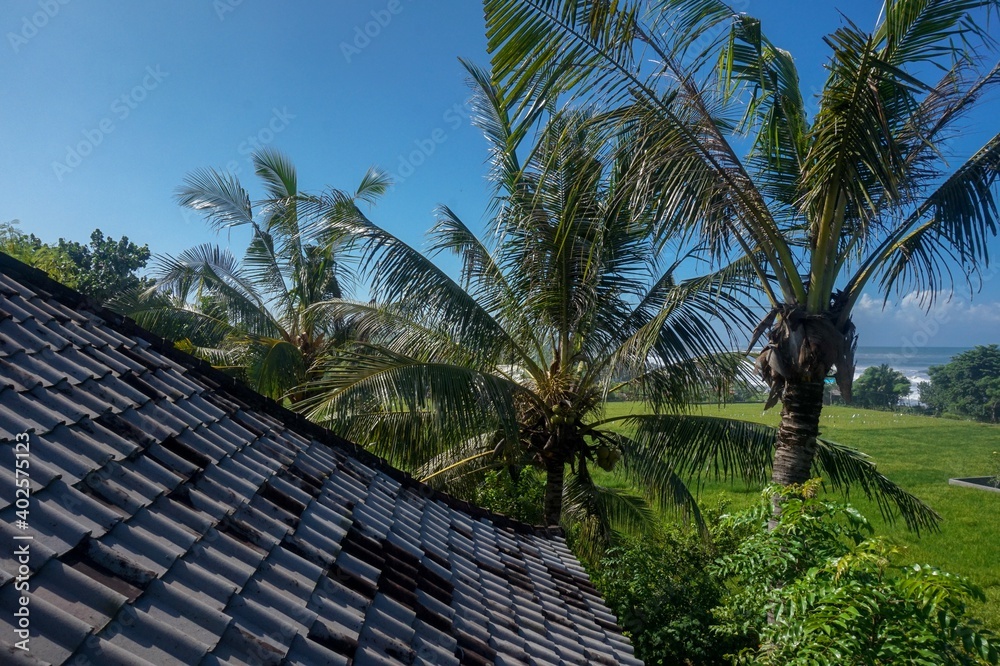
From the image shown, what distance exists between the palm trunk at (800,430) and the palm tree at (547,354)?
126 cm

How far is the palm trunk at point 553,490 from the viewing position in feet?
26.6

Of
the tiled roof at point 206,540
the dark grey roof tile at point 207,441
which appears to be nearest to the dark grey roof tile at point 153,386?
the tiled roof at point 206,540

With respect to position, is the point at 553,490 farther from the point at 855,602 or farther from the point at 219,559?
the point at 219,559

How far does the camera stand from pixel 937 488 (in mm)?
21859

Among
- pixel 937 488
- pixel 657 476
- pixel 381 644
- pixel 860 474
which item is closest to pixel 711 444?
pixel 657 476

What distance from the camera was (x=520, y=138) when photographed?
16.1ft

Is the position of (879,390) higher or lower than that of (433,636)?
higher

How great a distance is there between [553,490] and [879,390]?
199ft

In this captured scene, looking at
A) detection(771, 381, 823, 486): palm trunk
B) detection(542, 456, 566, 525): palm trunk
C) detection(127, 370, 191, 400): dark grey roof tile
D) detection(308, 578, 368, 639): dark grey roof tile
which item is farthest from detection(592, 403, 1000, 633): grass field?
detection(127, 370, 191, 400): dark grey roof tile

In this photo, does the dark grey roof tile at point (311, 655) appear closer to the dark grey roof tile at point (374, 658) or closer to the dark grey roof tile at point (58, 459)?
the dark grey roof tile at point (374, 658)

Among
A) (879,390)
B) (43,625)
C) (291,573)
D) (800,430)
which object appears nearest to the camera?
(43,625)

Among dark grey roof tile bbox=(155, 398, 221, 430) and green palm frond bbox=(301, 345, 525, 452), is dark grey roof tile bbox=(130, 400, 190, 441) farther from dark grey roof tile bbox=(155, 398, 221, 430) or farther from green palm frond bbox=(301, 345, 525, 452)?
green palm frond bbox=(301, 345, 525, 452)

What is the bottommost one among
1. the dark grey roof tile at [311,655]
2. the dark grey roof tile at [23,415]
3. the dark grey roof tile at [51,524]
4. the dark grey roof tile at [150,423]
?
the dark grey roof tile at [311,655]

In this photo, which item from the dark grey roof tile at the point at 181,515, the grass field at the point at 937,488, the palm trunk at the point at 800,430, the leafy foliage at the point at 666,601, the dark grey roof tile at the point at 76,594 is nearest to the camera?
the dark grey roof tile at the point at 76,594
